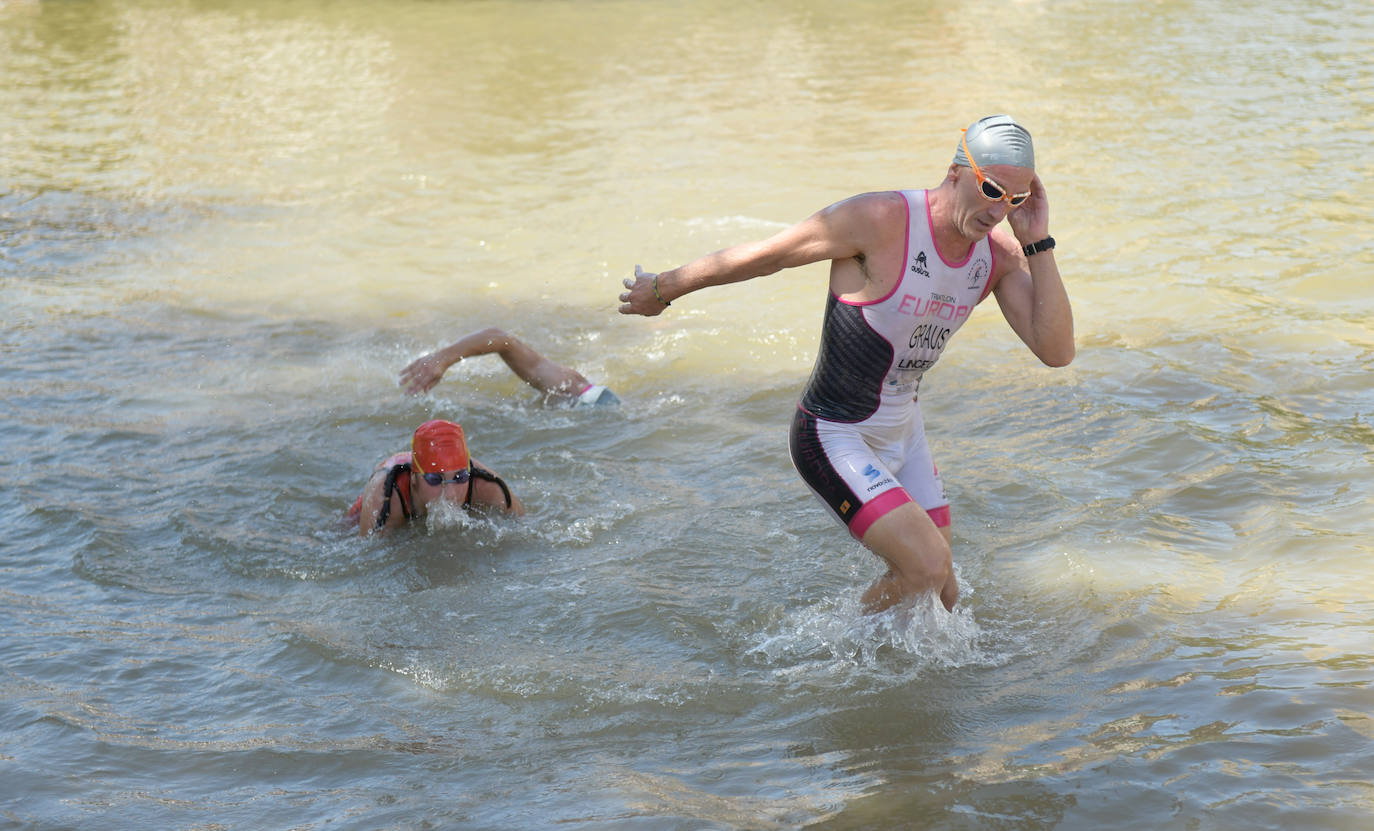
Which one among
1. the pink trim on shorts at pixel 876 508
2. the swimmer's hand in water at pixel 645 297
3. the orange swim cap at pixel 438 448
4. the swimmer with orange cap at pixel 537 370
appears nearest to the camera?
the pink trim on shorts at pixel 876 508

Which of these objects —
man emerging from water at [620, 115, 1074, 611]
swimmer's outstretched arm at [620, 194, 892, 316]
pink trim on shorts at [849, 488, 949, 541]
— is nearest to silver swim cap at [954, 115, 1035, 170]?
man emerging from water at [620, 115, 1074, 611]

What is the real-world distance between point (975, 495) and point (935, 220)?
8.92ft

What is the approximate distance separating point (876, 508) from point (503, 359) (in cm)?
434

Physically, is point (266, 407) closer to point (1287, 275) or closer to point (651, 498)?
point (651, 498)

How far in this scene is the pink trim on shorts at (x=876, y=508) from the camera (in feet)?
16.6

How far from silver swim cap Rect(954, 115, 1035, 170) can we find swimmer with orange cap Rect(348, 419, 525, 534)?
340 centimetres

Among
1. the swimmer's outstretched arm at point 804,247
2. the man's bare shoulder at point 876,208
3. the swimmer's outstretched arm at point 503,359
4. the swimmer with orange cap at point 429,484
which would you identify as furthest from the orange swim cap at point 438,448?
the man's bare shoulder at point 876,208

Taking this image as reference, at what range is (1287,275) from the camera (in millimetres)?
10578

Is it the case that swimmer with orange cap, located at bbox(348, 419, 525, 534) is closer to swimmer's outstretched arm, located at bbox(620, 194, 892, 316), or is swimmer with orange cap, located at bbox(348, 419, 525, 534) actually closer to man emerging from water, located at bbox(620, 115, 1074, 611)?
man emerging from water, located at bbox(620, 115, 1074, 611)

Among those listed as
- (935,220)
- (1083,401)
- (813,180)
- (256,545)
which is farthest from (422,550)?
(813,180)

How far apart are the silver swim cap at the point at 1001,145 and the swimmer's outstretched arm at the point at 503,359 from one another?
14.4 feet

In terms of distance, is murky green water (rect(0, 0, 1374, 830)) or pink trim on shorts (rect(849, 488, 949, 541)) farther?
pink trim on shorts (rect(849, 488, 949, 541))

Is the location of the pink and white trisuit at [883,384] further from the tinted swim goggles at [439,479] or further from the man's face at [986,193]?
the tinted swim goggles at [439,479]

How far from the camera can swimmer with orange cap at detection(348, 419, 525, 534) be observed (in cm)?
704
